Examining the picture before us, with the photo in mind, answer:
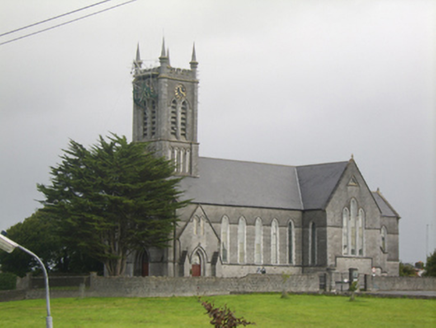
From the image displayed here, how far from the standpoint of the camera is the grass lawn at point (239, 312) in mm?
36312

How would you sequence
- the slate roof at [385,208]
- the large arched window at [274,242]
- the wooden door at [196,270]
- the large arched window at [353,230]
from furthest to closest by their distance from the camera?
the slate roof at [385,208]
the large arched window at [353,230]
the large arched window at [274,242]
the wooden door at [196,270]

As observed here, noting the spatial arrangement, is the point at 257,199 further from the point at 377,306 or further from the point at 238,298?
the point at 377,306

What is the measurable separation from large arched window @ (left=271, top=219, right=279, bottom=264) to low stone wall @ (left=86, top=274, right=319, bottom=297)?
1003 cm

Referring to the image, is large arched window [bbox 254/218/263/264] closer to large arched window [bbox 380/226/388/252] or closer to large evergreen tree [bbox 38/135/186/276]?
large evergreen tree [bbox 38/135/186/276]

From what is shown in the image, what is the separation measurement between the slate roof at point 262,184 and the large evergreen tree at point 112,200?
6.70m

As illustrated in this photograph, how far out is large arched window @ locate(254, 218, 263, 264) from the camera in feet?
223

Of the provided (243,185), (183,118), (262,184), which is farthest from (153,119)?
(262,184)

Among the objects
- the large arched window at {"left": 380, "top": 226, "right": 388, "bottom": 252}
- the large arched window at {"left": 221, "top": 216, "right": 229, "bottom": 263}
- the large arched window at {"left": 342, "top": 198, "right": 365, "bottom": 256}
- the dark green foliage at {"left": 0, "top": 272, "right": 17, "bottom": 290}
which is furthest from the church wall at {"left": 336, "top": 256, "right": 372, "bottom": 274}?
the dark green foliage at {"left": 0, "top": 272, "right": 17, "bottom": 290}

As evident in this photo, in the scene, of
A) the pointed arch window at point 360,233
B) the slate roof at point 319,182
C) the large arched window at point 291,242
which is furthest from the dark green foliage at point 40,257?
the pointed arch window at point 360,233

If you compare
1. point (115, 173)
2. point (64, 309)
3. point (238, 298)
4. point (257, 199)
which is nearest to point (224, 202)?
point (257, 199)

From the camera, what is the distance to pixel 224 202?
6669 cm

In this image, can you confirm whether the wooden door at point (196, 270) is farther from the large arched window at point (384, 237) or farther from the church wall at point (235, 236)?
the large arched window at point (384, 237)

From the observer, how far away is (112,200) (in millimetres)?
56375

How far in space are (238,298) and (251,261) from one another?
16662 mm
